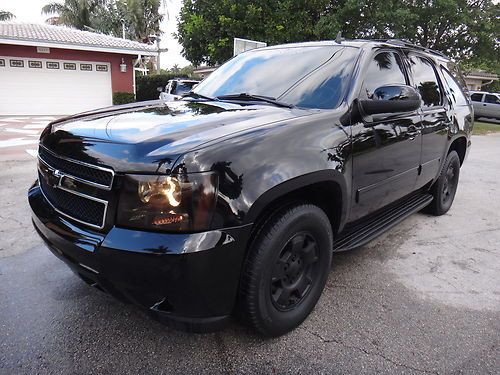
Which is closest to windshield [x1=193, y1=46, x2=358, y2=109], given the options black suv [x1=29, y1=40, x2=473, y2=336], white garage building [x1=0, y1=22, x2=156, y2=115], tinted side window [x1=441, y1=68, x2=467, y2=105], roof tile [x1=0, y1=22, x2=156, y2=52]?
black suv [x1=29, y1=40, x2=473, y2=336]

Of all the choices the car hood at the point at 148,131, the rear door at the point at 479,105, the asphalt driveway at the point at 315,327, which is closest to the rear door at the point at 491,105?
the rear door at the point at 479,105

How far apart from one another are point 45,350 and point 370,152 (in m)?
2.51

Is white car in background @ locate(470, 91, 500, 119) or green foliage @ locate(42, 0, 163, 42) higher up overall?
green foliage @ locate(42, 0, 163, 42)

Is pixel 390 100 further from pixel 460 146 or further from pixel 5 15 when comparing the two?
pixel 5 15

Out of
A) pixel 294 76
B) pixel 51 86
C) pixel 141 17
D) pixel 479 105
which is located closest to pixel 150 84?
pixel 51 86

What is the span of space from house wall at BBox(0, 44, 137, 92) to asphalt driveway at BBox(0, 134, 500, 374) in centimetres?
1712

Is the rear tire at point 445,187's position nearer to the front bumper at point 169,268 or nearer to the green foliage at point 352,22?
the front bumper at point 169,268

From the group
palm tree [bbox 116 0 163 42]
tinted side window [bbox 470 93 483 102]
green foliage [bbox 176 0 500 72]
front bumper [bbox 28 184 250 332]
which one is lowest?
front bumper [bbox 28 184 250 332]

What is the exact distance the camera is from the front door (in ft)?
9.54

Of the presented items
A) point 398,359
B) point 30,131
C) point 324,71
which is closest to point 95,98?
point 30,131

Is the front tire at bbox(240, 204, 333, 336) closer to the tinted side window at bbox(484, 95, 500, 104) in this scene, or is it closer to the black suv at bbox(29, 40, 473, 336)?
the black suv at bbox(29, 40, 473, 336)

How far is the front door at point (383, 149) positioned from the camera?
2908 millimetres

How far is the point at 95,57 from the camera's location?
19281mm

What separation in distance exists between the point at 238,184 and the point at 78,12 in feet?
128
